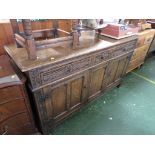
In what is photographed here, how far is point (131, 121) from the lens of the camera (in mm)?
1673

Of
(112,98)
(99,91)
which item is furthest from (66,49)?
(112,98)

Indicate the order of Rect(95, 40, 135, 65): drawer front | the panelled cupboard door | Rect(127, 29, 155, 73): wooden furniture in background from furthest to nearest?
1. Rect(127, 29, 155, 73): wooden furniture in background
2. Rect(95, 40, 135, 65): drawer front
3. the panelled cupboard door

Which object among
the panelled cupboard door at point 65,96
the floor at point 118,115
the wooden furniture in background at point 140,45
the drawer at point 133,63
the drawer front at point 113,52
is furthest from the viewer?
the drawer at point 133,63

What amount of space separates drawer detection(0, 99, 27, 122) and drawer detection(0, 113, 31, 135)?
5 centimetres

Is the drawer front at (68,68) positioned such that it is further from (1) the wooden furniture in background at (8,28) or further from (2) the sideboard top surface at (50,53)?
(1) the wooden furniture in background at (8,28)

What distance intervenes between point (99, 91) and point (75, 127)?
59 centimetres

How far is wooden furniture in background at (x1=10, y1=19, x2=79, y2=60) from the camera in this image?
88cm

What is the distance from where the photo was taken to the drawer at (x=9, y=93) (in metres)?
0.89

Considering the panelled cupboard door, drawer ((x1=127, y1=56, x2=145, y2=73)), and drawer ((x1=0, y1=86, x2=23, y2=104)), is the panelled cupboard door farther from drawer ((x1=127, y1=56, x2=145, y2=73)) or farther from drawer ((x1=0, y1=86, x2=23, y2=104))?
drawer ((x1=127, y1=56, x2=145, y2=73))

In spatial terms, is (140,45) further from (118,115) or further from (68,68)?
(68,68)

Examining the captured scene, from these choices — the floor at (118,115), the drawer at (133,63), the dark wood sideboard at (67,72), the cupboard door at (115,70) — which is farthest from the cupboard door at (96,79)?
the drawer at (133,63)

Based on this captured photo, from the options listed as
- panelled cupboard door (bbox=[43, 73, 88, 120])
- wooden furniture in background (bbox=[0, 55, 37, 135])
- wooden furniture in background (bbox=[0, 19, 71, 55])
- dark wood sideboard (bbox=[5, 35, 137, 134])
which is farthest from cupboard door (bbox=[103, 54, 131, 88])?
wooden furniture in background (bbox=[0, 55, 37, 135])

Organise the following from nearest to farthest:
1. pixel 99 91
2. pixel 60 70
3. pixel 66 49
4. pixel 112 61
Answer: pixel 60 70 < pixel 66 49 < pixel 112 61 < pixel 99 91
